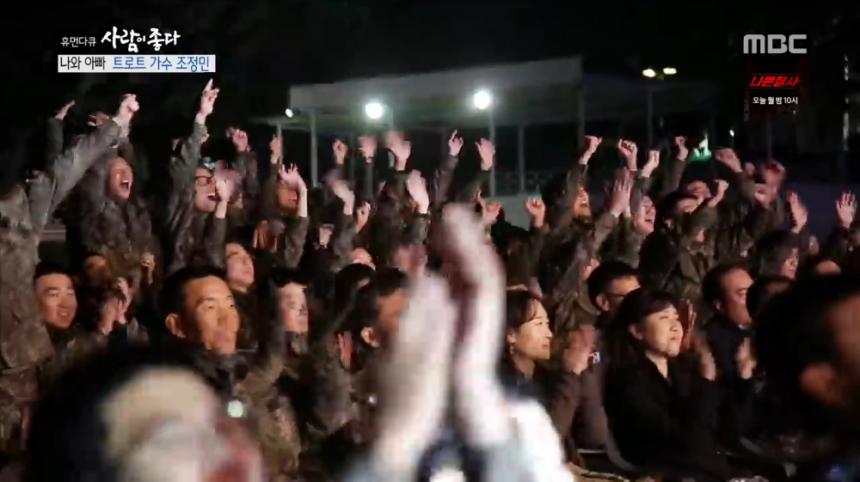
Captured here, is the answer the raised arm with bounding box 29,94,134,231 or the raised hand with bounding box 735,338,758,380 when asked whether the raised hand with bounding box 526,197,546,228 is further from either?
the raised hand with bounding box 735,338,758,380

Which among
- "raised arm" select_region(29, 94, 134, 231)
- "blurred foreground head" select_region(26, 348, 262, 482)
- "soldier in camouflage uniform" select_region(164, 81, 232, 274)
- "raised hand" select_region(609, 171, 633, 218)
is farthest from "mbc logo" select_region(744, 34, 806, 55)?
"blurred foreground head" select_region(26, 348, 262, 482)

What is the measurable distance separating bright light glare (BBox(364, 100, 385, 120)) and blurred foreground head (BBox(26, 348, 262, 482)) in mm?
15430

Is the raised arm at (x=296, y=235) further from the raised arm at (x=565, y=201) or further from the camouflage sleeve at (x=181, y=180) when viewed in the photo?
the raised arm at (x=565, y=201)

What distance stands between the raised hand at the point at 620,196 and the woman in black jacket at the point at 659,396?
2.72m

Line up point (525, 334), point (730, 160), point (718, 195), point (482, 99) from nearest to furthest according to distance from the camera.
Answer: point (525, 334), point (718, 195), point (730, 160), point (482, 99)

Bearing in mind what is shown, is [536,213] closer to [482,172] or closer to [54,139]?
[482,172]

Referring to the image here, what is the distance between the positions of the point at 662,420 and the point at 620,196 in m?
3.26

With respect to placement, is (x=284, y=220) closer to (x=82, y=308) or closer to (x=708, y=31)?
(x=82, y=308)

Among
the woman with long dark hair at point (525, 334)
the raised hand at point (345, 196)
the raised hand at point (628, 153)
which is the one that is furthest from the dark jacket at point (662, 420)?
the raised hand at point (628, 153)

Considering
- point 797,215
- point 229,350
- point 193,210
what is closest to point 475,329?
point 229,350

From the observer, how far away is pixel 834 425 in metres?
2.06

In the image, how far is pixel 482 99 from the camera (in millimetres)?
16453

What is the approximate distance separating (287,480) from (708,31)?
17602mm

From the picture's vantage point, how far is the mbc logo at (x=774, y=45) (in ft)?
58.8
